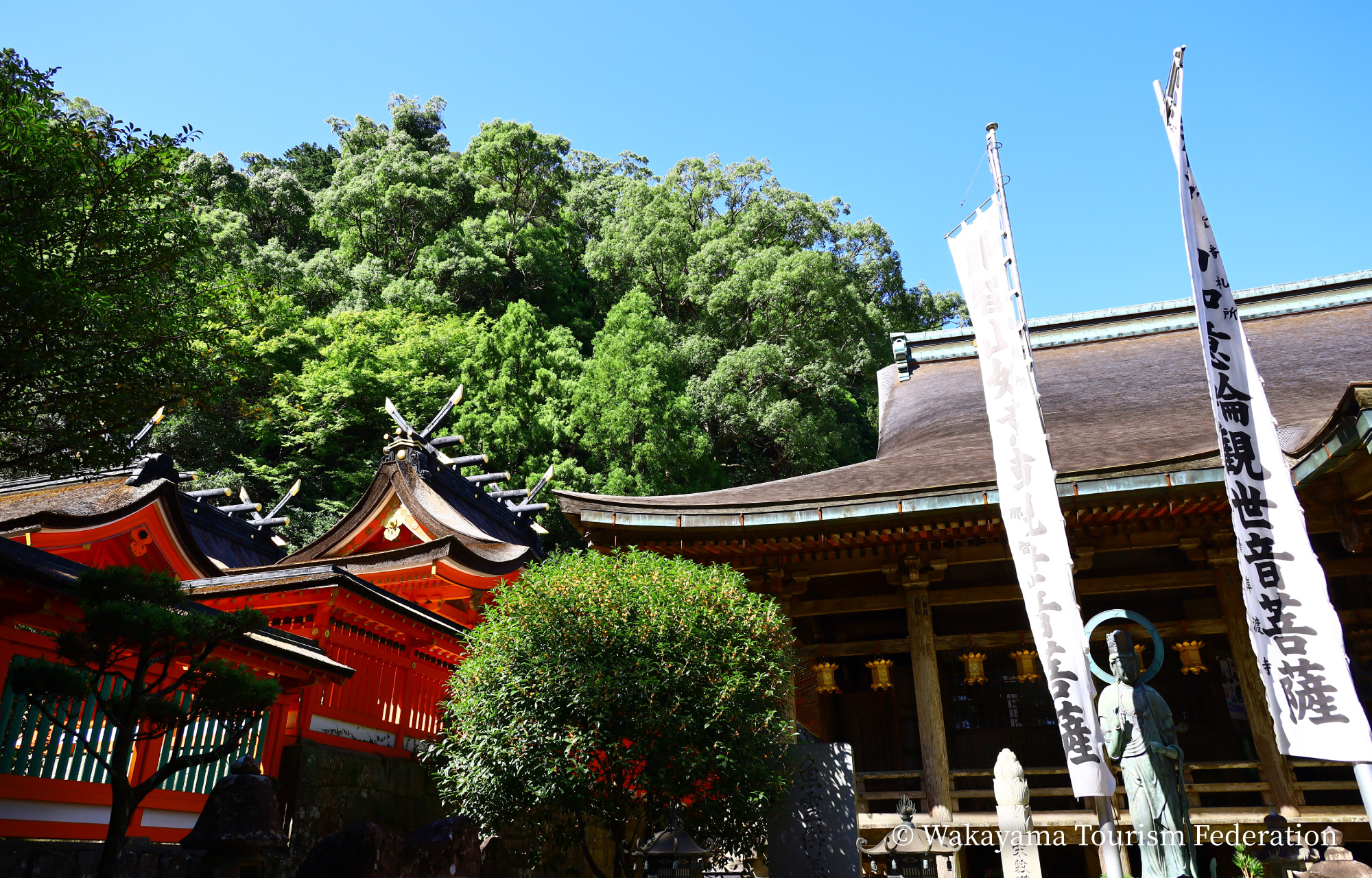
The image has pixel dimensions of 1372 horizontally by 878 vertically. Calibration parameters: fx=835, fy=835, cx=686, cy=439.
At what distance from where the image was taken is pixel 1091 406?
1191cm

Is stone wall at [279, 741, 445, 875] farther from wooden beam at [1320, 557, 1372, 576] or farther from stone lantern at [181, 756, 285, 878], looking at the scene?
wooden beam at [1320, 557, 1372, 576]

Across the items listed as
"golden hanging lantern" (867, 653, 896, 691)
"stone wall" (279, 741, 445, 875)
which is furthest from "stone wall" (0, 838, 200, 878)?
"golden hanging lantern" (867, 653, 896, 691)

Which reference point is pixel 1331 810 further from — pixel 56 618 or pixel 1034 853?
pixel 56 618

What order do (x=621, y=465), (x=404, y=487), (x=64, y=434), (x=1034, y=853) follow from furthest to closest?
→ 1. (x=621, y=465)
2. (x=404, y=487)
3. (x=1034, y=853)
4. (x=64, y=434)

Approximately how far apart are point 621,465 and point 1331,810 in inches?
695

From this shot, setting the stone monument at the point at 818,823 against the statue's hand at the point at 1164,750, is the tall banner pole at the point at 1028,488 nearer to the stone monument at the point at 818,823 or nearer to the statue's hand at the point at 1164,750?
the statue's hand at the point at 1164,750

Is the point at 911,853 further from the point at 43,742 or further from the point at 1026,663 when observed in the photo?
the point at 43,742

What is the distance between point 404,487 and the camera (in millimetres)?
13023

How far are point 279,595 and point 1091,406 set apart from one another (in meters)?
10.7

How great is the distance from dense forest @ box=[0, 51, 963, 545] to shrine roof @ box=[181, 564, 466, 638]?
227 cm

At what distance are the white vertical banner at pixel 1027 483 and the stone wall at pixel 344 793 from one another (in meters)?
5.24

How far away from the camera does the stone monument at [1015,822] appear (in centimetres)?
789

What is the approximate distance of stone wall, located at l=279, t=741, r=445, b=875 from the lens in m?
6.98

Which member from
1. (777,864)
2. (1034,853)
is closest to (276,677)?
(777,864)
